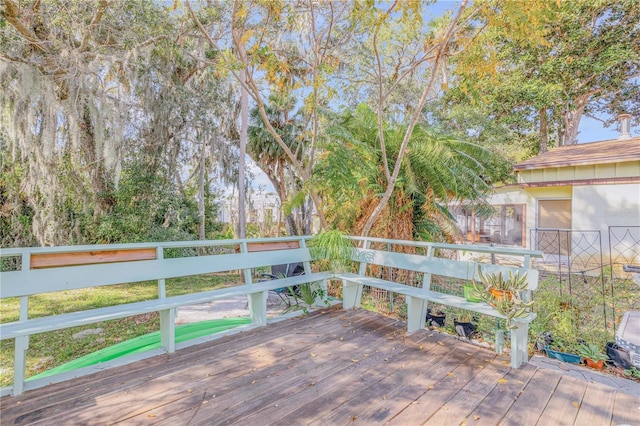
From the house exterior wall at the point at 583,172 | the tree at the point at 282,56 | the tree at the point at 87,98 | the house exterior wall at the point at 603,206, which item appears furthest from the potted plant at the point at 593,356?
the house exterior wall at the point at 583,172

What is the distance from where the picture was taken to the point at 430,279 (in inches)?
133

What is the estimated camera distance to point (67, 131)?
6867 mm

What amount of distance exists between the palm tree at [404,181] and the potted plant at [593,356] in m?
2.79

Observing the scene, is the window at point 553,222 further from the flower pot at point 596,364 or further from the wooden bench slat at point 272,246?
the wooden bench slat at point 272,246

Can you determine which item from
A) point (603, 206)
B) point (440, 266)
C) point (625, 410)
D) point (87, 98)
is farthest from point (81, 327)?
point (603, 206)

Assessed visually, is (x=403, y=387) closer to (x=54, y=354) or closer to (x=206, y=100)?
(x=54, y=354)

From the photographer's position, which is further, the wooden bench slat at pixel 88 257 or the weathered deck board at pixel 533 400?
the wooden bench slat at pixel 88 257

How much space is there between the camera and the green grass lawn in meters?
3.76

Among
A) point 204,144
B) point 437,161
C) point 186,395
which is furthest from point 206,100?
point 186,395

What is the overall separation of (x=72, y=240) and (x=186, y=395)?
24.5 feet

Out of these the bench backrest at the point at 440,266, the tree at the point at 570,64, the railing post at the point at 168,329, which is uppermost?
the tree at the point at 570,64

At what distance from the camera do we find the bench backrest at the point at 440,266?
2.80 metres

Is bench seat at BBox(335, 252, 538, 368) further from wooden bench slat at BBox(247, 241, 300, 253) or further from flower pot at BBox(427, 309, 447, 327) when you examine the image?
wooden bench slat at BBox(247, 241, 300, 253)

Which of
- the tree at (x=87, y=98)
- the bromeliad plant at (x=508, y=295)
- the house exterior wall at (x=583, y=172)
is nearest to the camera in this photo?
the bromeliad plant at (x=508, y=295)
